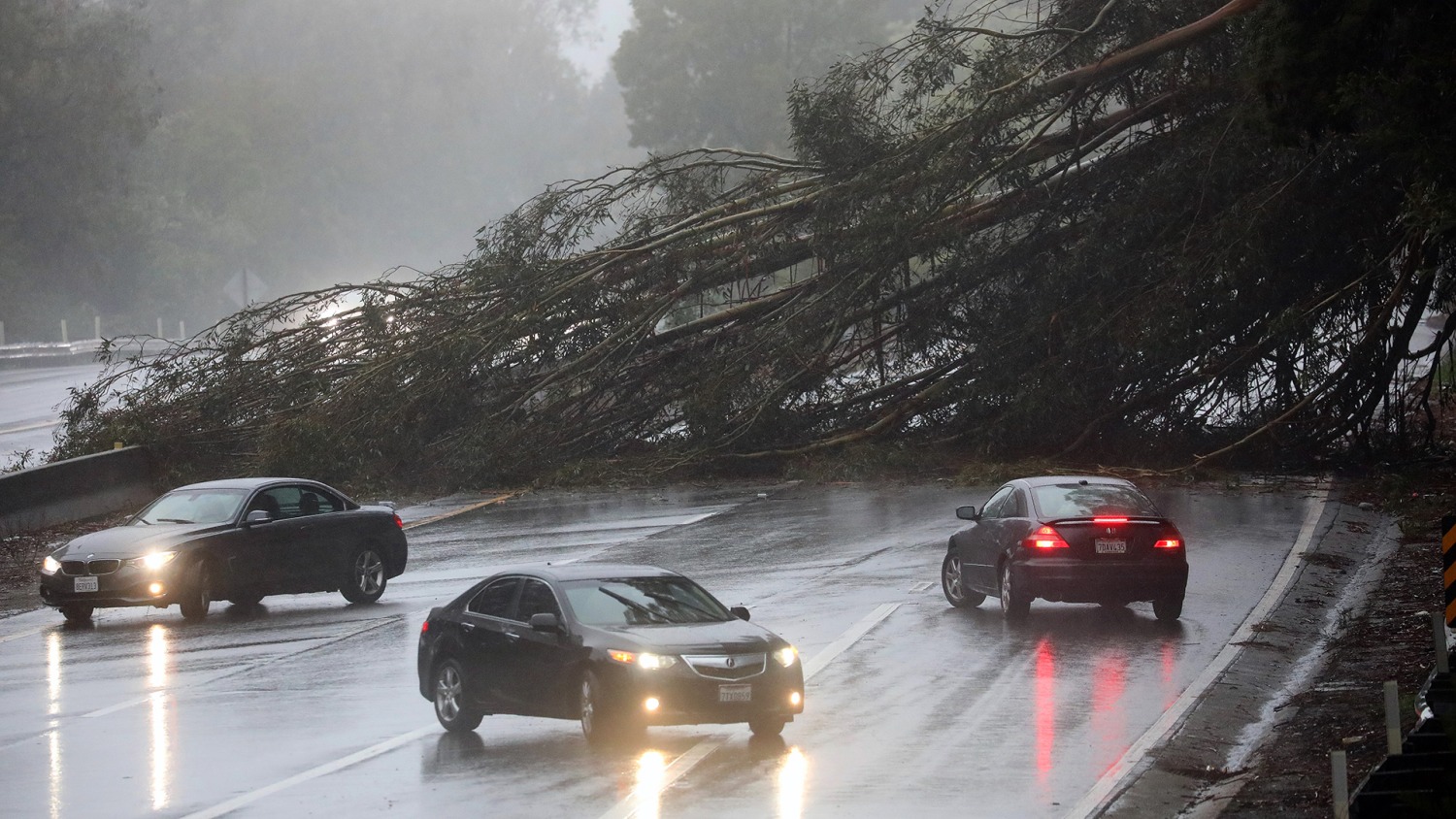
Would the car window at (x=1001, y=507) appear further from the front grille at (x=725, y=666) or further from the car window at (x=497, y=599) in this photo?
the front grille at (x=725, y=666)

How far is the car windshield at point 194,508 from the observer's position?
18734mm

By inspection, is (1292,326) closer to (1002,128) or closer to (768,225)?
(1002,128)

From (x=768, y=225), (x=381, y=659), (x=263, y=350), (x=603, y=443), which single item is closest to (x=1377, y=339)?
(x=768, y=225)

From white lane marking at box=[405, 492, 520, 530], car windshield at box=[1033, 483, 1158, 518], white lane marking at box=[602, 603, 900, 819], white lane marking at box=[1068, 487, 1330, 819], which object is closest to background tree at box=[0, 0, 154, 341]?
white lane marking at box=[405, 492, 520, 530]

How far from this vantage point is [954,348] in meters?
29.2

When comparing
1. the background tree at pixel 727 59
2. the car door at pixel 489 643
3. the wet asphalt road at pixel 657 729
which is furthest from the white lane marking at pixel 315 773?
the background tree at pixel 727 59

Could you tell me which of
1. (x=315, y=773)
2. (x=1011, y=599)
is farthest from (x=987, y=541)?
(x=315, y=773)

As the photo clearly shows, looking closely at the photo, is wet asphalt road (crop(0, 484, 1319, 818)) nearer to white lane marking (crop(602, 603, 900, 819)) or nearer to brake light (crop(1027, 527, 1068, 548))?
white lane marking (crop(602, 603, 900, 819))

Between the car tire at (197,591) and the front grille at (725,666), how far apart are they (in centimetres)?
861

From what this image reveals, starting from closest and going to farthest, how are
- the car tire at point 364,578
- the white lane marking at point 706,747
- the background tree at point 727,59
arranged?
the white lane marking at point 706,747
the car tire at point 364,578
the background tree at point 727,59

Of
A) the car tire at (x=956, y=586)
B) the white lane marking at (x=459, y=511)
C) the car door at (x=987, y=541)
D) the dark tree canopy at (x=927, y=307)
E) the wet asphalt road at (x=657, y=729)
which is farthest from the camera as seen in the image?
the white lane marking at (x=459, y=511)

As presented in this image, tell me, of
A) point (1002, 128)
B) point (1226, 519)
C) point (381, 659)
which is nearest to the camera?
point (381, 659)

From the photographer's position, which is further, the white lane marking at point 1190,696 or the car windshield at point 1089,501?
the car windshield at point 1089,501

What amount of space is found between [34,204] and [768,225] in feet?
159
